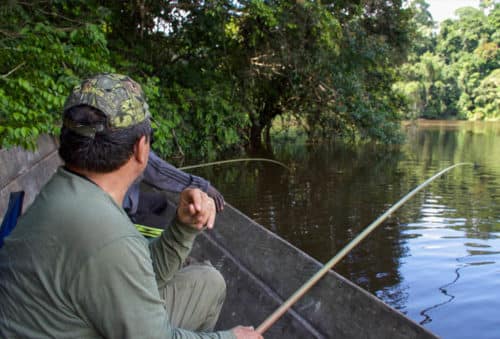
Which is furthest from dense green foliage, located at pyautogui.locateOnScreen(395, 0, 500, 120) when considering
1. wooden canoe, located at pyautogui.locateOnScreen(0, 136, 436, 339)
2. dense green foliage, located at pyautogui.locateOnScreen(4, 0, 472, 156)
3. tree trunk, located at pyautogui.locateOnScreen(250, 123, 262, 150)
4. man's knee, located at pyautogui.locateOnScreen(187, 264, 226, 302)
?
man's knee, located at pyautogui.locateOnScreen(187, 264, 226, 302)

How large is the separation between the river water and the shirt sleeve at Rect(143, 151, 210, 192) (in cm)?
197

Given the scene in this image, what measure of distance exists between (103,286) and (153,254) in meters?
0.59

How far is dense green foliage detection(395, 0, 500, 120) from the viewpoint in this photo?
132 ft

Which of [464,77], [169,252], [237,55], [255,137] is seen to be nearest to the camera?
[169,252]

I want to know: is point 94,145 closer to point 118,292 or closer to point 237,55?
point 118,292

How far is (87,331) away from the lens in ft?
3.62

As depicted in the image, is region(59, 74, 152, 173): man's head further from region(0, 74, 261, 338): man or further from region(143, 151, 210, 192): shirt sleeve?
region(143, 151, 210, 192): shirt sleeve

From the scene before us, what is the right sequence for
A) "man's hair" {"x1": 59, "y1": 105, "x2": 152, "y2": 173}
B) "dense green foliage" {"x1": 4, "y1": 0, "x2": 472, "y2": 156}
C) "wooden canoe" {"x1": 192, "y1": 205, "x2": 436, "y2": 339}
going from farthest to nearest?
"dense green foliage" {"x1": 4, "y1": 0, "x2": 472, "y2": 156} < "wooden canoe" {"x1": 192, "y1": 205, "x2": 436, "y2": 339} < "man's hair" {"x1": 59, "y1": 105, "x2": 152, "y2": 173}

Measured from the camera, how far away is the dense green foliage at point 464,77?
132 feet

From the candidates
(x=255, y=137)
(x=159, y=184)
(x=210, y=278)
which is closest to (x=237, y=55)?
(x=255, y=137)

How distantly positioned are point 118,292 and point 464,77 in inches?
1892

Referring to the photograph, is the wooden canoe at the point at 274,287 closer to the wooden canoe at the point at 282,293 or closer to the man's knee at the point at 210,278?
the wooden canoe at the point at 282,293

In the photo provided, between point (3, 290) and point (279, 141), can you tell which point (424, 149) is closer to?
point (279, 141)

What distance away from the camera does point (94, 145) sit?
1179 mm
